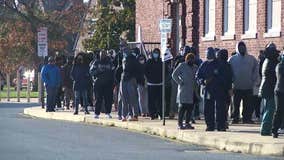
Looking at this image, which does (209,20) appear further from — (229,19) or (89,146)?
(89,146)

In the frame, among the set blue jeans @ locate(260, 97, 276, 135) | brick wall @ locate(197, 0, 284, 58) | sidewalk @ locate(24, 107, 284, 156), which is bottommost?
sidewalk @ locate(24, 107, 284, 156)

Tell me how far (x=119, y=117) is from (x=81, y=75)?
9.59 ft

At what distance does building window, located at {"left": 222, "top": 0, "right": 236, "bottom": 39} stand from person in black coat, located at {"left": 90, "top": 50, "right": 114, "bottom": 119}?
15.3 ft

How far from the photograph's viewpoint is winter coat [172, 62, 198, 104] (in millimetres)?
20578

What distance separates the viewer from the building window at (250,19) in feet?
87.0

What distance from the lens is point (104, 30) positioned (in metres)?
44.6

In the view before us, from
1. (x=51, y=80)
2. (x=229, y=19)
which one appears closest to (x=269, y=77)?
(x=229, y=19)

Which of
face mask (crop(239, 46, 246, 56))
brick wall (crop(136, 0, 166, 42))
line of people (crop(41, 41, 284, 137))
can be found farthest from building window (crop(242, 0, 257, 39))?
brick wall (crop(136, 0, 166, 42))

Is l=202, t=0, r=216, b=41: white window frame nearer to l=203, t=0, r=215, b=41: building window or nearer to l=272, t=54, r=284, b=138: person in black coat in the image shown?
l=203, t=0, r=215, b=41: building window

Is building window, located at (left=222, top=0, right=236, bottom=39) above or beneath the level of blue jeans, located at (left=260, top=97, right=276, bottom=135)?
above

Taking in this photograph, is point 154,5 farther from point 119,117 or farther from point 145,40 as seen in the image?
point 119,117

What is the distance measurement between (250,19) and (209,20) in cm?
310

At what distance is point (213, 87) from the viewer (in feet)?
66.3

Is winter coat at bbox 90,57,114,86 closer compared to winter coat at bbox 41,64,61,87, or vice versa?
winter coat at bbox 90,57,114,86
